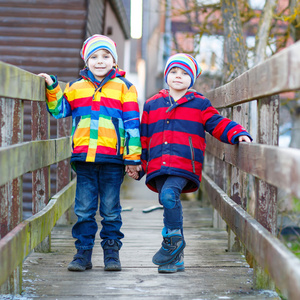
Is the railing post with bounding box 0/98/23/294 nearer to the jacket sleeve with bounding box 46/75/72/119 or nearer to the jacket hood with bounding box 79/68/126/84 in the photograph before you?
the jacket sleeve with bounding box 46/75/72/119

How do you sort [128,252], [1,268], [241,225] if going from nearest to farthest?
[1,268] < [241,225] < [128,252]

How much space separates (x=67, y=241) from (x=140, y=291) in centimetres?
143

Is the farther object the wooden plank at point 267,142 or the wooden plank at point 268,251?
the wooden plank at point 267,142

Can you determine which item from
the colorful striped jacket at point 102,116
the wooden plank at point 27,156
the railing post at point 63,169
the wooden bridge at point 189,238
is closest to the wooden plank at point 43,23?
the railing post at point 63,169

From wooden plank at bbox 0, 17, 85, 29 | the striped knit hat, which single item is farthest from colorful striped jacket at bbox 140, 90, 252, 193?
wooden plank at bbox 0, 17, 85, 29

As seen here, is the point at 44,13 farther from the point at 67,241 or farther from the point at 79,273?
the point at 79,273

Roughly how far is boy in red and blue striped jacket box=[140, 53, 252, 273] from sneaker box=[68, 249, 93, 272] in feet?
1.38

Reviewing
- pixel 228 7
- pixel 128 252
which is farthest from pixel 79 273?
pixel 228 7

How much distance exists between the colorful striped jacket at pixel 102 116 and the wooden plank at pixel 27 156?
229 mm

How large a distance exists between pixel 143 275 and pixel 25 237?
0.86 m

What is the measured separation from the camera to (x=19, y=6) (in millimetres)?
7680

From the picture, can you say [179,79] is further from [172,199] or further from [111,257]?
[111,257]

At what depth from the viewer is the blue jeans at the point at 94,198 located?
136 inches

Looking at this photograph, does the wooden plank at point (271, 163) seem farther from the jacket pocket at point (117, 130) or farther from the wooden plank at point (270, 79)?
the jacket pocket at point (117, 130)
